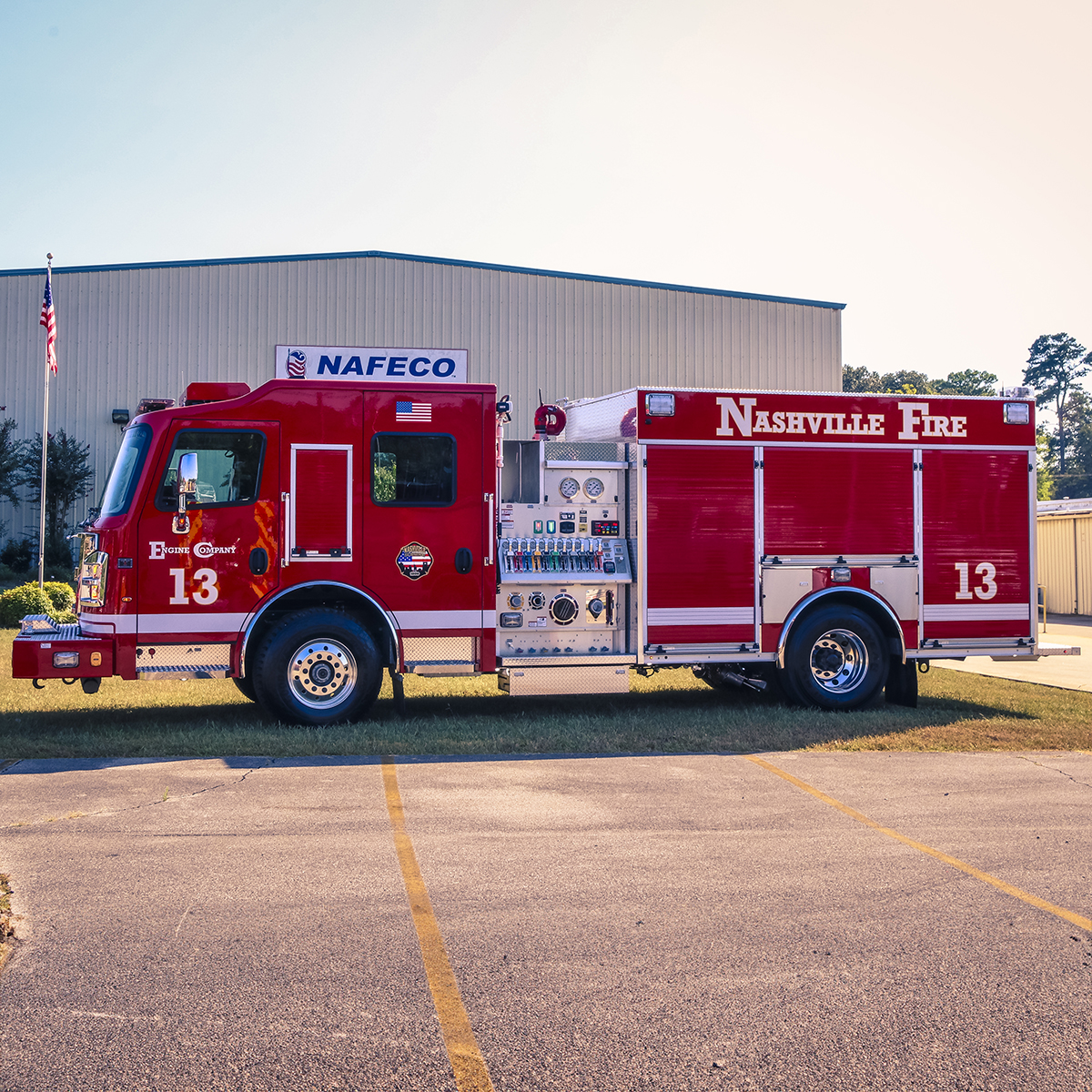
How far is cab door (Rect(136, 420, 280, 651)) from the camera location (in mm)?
9328

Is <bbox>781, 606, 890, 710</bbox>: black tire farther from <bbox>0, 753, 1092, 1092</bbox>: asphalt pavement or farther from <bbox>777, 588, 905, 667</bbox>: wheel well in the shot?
<bbox>0, 753, 1092, 1092</bbox>: asphalt pavement

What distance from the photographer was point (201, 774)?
25.3 ft

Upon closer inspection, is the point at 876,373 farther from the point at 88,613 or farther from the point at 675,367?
the point at 88,613

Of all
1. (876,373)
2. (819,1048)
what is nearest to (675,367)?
(819,1048)

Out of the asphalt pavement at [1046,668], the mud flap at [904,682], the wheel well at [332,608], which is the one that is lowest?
the asphalt pavement at [1046,668]

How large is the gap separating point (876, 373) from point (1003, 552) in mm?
80178

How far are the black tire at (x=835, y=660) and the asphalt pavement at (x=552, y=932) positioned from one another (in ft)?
9.90

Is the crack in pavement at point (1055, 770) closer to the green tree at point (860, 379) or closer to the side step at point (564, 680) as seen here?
the side step at point (564, 680)

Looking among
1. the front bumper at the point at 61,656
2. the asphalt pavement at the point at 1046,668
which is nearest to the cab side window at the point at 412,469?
the front bumper at the point at 61,656

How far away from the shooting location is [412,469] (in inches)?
390

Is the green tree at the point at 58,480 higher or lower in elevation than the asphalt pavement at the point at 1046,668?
higher

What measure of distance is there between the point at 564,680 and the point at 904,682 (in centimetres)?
378

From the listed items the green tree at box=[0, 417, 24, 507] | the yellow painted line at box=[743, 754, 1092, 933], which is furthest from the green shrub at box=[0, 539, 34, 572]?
the yellow painted line at box=[743, 754, 1092, 933]

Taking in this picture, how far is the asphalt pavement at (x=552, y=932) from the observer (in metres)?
3.52
